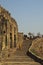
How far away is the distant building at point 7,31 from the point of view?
32.5 metres

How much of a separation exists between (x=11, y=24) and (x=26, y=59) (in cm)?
1083

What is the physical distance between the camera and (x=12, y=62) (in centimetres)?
2770

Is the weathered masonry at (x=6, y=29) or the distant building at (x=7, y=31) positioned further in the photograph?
the distant building at (x=7, y=31)

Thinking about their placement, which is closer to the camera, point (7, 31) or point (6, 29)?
point (6, 29)

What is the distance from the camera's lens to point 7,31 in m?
35.5

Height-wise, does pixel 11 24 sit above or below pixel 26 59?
above

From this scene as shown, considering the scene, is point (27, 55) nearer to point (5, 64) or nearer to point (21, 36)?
point (5, 64)

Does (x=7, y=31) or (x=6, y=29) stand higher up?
(x=6, y=29)

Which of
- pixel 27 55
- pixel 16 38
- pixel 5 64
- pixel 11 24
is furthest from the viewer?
pixel 16 38

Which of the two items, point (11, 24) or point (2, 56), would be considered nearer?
point (2, 56)

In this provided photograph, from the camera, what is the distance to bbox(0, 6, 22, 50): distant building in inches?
1281

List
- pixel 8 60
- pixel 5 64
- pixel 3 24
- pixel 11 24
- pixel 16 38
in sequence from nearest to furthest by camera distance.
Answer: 1. pixel 5 64
2. pixel 8 60
3. pixel 3 24
4. pixel 11 24
5. pixel 16 38

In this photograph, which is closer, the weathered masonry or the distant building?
the weathered masonry

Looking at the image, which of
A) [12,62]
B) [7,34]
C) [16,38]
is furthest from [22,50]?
[12,62]
